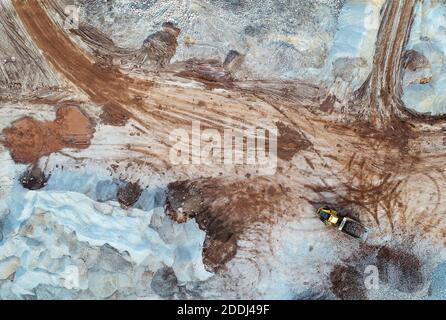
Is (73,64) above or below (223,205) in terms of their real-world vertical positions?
above

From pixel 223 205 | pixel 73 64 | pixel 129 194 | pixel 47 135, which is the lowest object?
pixel 223 205

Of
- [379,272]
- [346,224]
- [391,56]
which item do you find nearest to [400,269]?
[379,272]

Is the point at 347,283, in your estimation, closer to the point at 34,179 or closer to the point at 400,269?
the point at 400,269

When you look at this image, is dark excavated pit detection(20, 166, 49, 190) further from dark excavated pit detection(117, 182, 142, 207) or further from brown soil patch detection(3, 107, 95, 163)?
dark excavated pit detection(117, 182, 142, 207)

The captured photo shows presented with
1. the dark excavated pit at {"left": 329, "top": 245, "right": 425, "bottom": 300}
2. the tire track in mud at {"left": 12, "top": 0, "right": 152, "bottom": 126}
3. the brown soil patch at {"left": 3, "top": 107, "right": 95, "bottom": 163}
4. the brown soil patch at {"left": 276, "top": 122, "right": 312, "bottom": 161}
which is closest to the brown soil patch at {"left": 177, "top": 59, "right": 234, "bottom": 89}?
the tire track in mud at {"left": 12, "top": 0, "right": 152, "bottom": 126}

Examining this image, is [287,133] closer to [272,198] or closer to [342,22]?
[272,198]
